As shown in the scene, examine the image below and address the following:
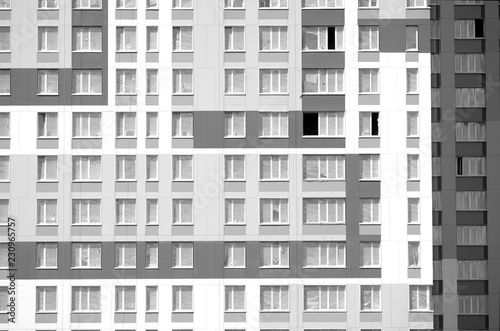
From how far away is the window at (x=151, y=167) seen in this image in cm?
4056

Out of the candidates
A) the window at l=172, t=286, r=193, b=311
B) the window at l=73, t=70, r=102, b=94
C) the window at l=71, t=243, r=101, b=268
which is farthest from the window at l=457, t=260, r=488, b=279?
the window at l=73, t=70, r=102, b=94

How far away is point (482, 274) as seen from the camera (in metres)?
40.7

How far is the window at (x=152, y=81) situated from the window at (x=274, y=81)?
5.34 metres

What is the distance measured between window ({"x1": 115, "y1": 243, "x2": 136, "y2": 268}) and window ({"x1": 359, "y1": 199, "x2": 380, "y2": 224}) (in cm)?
1177

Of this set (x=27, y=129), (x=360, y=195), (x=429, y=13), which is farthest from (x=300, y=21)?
(x=27, y=129)

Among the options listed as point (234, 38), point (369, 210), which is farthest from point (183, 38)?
point (369, 210)

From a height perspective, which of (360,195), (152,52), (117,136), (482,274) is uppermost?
(152,52)

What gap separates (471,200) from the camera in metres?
41.1

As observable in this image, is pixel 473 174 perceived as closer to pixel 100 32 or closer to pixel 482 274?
pixel 482 274

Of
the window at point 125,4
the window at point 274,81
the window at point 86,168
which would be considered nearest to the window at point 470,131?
the window at point 274,81

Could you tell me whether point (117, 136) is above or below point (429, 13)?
below

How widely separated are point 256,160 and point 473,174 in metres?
11.3

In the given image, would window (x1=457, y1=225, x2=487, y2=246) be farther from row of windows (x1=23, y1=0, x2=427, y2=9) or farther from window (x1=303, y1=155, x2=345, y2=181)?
row of windows (x1=23, y1=0, x2=427, y2=9)

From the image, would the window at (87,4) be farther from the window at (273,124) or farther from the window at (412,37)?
the window at (412,37)
